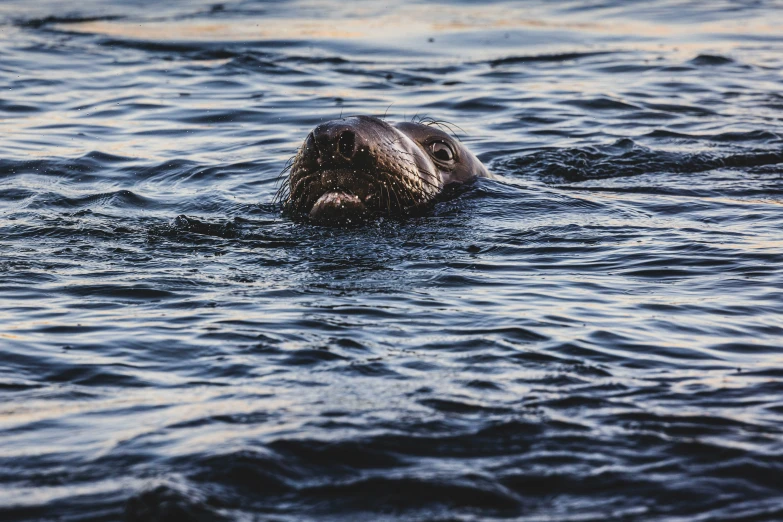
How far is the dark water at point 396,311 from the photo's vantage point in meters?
4.59

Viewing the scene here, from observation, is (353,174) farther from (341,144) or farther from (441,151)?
(441,151)

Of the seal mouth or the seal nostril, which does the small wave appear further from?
the seal nostril

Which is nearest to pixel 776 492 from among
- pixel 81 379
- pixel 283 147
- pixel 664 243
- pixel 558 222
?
pixel 81 379

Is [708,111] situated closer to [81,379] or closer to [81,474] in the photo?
[81,379]

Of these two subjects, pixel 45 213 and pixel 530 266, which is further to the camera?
pixel 45 213

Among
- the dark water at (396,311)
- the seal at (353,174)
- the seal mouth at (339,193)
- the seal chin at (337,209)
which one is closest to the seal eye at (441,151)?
the dark water at (396,311)

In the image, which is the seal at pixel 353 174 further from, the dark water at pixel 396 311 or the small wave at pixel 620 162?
the small wave at pixel 620 162

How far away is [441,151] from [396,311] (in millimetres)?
3750

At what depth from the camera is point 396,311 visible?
6.96 m

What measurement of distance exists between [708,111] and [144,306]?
390 inches

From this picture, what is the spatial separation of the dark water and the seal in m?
0.18

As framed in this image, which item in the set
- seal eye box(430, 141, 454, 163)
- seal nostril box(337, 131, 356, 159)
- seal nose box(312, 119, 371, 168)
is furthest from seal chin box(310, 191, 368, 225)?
seal eye box(430, 141, 454, 163)

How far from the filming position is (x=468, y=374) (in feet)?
18.8

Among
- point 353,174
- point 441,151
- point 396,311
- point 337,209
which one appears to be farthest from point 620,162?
point 396,311
